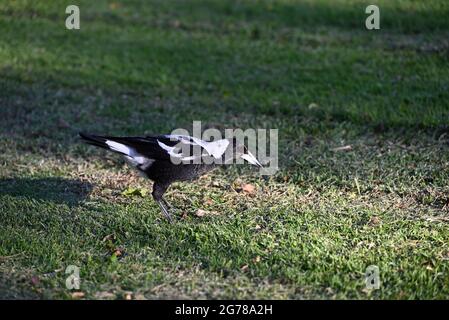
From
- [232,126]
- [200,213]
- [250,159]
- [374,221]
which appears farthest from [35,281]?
[232,126]

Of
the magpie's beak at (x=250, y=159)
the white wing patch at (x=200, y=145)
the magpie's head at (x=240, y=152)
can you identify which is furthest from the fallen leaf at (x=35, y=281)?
the magpie's beak at (x=250, y=159)

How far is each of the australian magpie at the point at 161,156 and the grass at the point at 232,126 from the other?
1.00 ft

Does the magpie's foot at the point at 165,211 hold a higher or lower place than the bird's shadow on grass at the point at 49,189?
lower

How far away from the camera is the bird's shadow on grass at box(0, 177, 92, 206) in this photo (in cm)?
561

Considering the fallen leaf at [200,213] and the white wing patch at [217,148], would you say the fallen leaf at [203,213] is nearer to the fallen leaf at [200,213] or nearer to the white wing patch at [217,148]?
the fallen leaf at [200,213]

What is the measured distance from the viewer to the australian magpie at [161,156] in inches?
202

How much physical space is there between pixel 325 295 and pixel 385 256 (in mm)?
623

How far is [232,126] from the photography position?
730 centimetres

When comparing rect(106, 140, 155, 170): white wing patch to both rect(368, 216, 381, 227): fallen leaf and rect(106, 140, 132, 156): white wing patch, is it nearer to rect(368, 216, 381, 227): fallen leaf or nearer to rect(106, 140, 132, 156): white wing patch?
rect(106, 140, 132, 156): white wing patch

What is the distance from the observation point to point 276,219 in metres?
5.15

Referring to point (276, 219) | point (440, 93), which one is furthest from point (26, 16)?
point (276, 219)

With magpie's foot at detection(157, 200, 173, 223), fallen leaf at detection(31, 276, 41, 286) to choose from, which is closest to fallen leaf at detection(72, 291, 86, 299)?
fallen leaf at detection(31, 276, 41, 286)

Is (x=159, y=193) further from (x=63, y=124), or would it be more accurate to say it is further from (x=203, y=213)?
(x=63, y=124)

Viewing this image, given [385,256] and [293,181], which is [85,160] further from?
[385,256]
